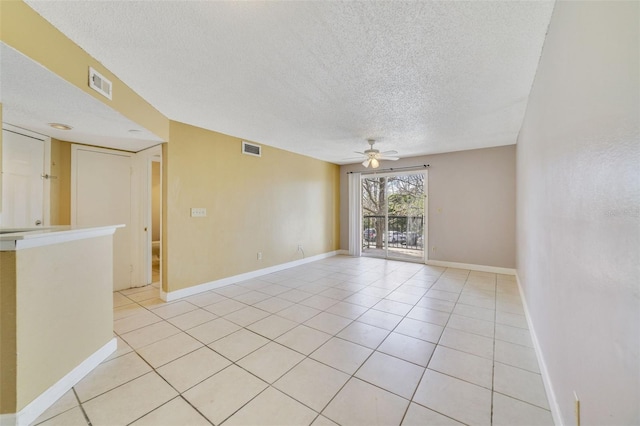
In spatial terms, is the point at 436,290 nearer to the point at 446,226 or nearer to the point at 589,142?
the point at 446,226

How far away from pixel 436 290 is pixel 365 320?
1.67 m

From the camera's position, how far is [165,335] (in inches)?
98.6

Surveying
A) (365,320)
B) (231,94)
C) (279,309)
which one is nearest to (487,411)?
(365,320)

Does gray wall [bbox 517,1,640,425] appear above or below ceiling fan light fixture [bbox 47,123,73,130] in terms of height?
below

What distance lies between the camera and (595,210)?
3.22 ft

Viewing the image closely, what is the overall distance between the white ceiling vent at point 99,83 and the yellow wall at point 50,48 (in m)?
0.03

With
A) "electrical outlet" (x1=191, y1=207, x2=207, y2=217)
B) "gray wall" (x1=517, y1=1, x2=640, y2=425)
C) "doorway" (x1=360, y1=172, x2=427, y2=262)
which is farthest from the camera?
"doorway" (x1=360, y1=172, x2=427, y2=262)

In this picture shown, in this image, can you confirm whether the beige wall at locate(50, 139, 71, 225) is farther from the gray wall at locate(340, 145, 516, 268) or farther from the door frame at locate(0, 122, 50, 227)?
the gray wall at locate(340, 145, 516, 268)

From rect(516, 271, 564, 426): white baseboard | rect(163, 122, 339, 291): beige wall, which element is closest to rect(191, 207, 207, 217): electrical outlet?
rect(163, 122, 339, 291): beige wall

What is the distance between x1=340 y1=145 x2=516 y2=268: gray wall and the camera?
477cm

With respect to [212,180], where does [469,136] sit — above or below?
above

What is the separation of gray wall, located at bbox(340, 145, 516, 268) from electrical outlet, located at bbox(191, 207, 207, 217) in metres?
4.60

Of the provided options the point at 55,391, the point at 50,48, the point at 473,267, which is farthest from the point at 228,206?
the point at 473,267

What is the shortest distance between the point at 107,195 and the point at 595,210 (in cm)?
526
